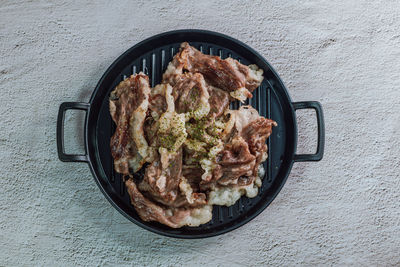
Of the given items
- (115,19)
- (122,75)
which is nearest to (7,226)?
(122,75)

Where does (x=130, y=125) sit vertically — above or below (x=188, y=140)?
above

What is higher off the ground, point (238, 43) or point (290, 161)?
point (238, 43)

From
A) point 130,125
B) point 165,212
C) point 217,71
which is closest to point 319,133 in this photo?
point 217,71

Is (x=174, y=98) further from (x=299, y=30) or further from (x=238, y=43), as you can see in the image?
(x=299, y=30)

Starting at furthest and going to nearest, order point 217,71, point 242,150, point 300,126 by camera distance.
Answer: point 300,126, point 217,71, point 242,150

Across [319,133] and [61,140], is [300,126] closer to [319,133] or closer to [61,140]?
[319,133]

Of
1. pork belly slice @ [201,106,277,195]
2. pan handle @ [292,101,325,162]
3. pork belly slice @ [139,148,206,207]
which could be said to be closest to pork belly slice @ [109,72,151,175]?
pork belly slice @ [139,148,206,207]
